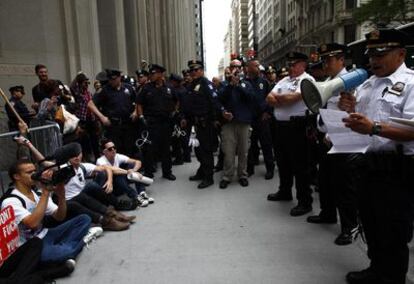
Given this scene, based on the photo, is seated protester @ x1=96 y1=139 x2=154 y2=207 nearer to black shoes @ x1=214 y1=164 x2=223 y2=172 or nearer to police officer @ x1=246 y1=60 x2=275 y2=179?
black shoes @ x1=214 y1=164 x2=223 y2=172

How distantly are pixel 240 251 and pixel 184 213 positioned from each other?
4.61 ft

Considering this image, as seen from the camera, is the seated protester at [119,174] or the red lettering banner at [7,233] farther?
the seated protester at [119,174]

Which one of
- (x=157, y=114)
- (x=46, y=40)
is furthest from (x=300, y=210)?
(x=46, y=40)

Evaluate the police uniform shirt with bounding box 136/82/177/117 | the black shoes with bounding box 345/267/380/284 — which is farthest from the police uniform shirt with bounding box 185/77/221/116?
the black shoes with bounding box 345/267/380/284

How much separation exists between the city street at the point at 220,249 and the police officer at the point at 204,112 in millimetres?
1109

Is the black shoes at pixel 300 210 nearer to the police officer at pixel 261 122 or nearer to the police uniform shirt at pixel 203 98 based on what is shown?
the police officer at pixel 261 122

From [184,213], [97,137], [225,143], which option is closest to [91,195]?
[184,213]

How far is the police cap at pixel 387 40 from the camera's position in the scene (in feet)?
8.29

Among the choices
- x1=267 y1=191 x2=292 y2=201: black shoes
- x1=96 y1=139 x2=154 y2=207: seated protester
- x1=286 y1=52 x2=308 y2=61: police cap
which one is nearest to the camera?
x1=286 y1=52 x2=308 y2=61: police cap

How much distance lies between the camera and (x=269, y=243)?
3.92 m

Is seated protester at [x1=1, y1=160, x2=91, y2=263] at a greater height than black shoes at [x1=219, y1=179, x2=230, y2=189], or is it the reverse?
seated protester at [x1=1, y1=160, x2=91, y2=263]


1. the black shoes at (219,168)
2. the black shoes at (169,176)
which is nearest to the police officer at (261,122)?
the black shoes at (219,168)

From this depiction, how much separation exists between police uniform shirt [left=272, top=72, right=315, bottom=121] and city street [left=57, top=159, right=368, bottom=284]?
4.25 ft

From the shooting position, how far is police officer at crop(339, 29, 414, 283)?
7.97 feet
